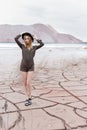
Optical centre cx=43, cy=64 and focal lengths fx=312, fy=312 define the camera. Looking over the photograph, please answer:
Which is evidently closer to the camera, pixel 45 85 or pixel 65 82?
pixel 45 85

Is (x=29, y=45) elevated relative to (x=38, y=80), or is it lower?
elevated

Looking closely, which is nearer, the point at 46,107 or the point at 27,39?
the point at 46,107

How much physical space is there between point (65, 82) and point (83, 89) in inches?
46.8

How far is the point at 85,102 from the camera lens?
19.6 ft

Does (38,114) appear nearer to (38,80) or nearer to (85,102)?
(85,102)

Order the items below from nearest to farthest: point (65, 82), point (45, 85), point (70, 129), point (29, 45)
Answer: point (70, 129) → point (29, 45) → point (45, 85) → point (65, 82)

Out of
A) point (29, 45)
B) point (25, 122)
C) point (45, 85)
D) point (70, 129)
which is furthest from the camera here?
point (45, 85)

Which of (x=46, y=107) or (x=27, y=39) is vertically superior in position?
(x=27, y=39)

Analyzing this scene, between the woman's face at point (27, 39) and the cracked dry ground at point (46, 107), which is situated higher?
the woman's face at point (27, 39)

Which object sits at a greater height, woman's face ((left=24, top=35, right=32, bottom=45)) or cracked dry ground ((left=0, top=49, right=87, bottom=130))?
woman's face ((left=24, top=35, right=32, bottom=45))

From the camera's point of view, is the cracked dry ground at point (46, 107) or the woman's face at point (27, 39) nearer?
the cracked dry ground at point (46, 107)

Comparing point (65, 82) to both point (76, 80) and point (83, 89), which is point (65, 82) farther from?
point (83, 89)

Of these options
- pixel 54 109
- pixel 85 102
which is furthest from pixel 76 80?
pixel 54 109

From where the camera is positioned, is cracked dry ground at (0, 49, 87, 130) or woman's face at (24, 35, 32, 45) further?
woman's face at (24, 35, 32, 45)
